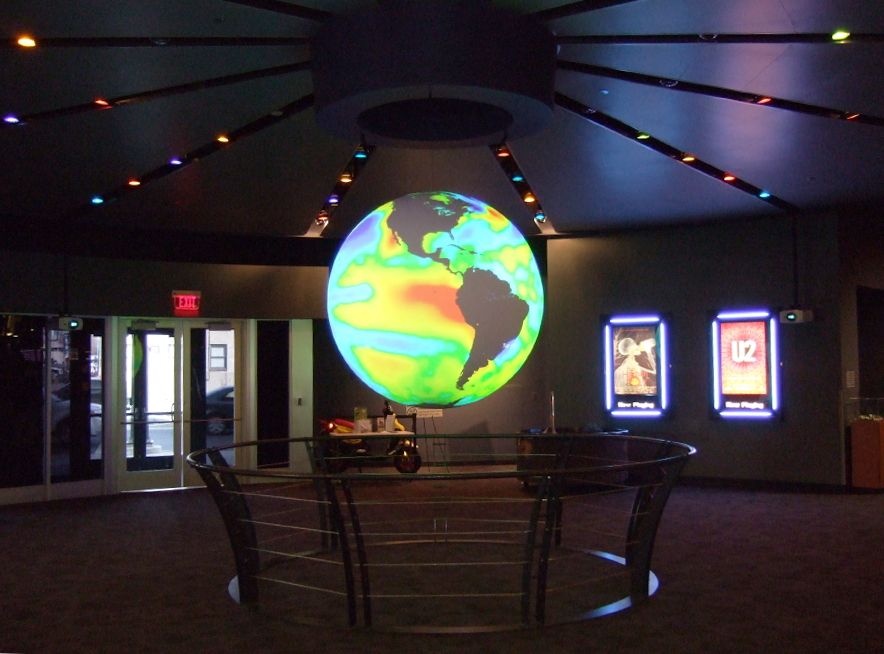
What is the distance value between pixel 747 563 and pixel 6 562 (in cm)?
617

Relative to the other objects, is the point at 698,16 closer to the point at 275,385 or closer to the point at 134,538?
the point at 134,538

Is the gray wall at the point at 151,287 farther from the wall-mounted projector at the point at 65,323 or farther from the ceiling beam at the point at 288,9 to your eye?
the ceiling beam at the point at 288,9

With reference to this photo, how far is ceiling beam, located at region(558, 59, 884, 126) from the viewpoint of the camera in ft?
20.7

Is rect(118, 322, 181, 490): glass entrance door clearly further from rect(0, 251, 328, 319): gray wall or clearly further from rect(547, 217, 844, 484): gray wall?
rect(547, 217, 844, 484): gray wall

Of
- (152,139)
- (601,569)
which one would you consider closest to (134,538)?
(152,139)

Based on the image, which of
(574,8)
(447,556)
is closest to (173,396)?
(447,556)

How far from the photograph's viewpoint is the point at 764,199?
10.6m

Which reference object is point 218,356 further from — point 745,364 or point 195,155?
point 745,364

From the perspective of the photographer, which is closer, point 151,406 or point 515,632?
point 515,632

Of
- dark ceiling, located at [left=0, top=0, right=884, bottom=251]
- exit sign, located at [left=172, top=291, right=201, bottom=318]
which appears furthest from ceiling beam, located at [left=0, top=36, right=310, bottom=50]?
exit sign, located at [left=172, top=291, right=201, bottom=318]

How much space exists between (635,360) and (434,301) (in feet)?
25.6

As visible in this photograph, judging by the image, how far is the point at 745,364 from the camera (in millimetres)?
11625

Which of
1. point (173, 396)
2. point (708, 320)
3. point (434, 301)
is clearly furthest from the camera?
point (173, 396)

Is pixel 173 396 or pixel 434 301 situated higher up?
pixel 434 301
